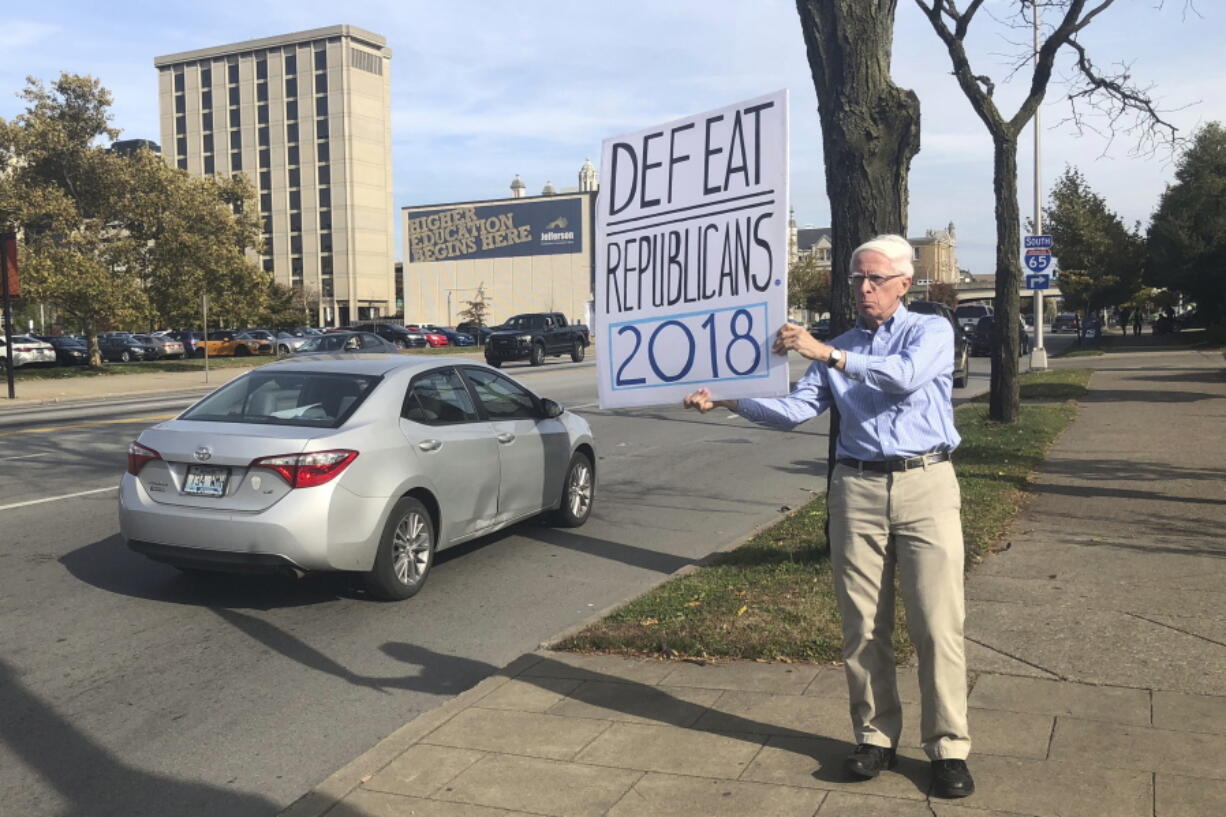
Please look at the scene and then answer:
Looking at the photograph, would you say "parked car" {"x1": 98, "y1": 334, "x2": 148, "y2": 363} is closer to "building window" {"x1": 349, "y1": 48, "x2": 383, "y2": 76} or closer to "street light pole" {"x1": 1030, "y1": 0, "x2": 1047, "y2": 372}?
"street light pole" {"x1": 1030, "y1": 0, "x2": 1047, "y2": 372}

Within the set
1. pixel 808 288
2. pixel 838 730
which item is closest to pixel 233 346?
pixel 808 288

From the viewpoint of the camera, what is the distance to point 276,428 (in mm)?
6930

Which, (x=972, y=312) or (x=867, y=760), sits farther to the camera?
(x=972, y=312)

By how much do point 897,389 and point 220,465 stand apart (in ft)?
14.2

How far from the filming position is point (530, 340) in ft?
129

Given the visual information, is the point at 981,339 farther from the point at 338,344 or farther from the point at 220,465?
the point at 220,465

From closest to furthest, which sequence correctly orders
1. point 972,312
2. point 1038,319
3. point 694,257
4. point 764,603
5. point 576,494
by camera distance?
point 694,257 → point 764,603 → point 576,494 → point 1038,319 → point 972,312

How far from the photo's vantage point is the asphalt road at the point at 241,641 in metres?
4.60

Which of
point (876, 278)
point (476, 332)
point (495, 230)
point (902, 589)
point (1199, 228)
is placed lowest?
point (902, 589)

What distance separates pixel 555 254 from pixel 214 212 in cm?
7115

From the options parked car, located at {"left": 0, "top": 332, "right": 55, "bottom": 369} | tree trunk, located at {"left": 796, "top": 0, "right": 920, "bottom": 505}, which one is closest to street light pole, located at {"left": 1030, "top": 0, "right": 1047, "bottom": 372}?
tree trunk, located at {"left": 796, "top": 0, "right": 920, "bottom": 505}

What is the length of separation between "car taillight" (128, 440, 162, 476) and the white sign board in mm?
3265

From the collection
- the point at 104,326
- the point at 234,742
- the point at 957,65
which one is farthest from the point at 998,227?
the point at 104,326

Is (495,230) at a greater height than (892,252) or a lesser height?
greater
